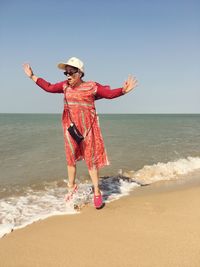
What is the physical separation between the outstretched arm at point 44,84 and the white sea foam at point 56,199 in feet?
5.28

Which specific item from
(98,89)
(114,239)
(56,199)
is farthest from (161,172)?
(114,239)

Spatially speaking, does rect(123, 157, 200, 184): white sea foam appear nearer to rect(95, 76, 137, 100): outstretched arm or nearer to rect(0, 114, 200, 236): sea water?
rect(0, 114, 200, 236): sea water

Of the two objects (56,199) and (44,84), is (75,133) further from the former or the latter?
(56,199)

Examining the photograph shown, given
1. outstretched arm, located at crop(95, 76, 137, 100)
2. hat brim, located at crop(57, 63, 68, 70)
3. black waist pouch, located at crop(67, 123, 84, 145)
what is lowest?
black waist pouch, located at crop(67, 123, 84, 145)

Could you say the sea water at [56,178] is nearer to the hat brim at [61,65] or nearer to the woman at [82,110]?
the woman at [82,110]

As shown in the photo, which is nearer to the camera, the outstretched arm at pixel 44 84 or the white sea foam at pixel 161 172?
the outstretched arm at pixel 44 84

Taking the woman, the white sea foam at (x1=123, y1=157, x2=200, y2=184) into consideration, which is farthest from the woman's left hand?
the white sea foam at (x1=123, y1=157, x2=200, y2=184)

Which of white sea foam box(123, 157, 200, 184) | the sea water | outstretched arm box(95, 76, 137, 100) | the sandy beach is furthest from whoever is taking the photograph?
white sea foam box(123, 157, 200, 184)

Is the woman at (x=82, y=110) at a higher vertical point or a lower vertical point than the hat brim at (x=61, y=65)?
lower

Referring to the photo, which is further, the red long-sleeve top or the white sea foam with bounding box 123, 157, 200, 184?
the white sea foam with bounding box 123, 157, 200, 184

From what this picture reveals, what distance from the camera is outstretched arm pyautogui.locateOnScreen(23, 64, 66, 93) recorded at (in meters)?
4.56

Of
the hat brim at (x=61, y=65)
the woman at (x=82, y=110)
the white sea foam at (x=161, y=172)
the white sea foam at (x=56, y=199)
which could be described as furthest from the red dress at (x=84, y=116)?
the white sea foam at (x=161, y=172)

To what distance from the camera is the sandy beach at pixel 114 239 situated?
2678mm

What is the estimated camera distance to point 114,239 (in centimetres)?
309
